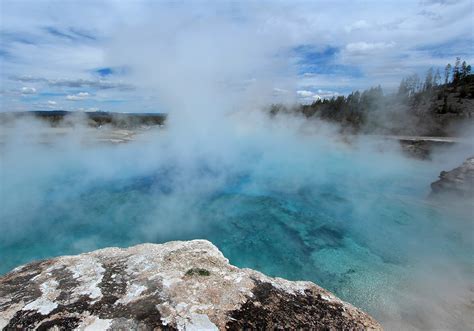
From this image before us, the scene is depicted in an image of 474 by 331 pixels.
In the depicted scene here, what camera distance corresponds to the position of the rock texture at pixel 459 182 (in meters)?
8.98

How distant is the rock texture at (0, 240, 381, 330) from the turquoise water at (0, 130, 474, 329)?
2322 millimetres

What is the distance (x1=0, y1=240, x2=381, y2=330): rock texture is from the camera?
8.60 ft

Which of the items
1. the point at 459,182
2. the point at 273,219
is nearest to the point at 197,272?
the point at 273,219

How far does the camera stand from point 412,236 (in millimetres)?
7066

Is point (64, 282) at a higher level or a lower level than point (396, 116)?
lower

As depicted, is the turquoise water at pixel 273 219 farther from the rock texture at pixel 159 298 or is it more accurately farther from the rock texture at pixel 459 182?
the rock texture at pixel 159 298

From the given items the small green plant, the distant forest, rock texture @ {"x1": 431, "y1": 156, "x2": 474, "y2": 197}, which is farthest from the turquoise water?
the distant forest

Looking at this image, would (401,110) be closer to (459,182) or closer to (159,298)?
(459,182)

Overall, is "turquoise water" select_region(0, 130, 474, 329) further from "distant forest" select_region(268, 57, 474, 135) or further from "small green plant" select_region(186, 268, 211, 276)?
"distant forest" select_region(268, 57, 474, 135)

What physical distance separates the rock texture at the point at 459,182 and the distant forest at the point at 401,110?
46.0 feet

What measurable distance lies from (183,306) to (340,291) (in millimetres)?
3518

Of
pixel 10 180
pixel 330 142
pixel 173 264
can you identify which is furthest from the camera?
pixel 330 142

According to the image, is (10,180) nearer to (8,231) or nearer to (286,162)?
(8,231)

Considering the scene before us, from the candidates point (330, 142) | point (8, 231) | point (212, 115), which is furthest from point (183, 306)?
point (330, 142)
